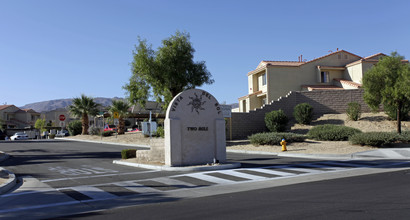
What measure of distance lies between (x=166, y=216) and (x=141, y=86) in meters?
22.7

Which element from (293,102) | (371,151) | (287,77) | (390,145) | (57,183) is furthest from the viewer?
(287,77)

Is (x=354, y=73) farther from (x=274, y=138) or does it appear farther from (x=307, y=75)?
(x=274, y=138)

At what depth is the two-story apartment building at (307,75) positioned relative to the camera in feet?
121

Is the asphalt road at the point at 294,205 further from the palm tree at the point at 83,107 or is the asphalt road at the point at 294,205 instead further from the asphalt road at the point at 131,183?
the palm tree at the point at 83,107

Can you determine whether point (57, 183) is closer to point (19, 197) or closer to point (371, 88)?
point (19, 197)

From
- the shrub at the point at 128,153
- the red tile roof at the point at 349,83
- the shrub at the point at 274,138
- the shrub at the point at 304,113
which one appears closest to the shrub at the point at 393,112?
the shrub at the point at 304,113

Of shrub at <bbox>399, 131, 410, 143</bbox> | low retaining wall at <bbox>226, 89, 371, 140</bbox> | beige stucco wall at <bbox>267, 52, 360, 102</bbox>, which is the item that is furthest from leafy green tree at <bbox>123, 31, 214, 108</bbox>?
shrub at <bbox>399, 131, 410, 143</bbox>

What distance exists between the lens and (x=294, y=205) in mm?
7574

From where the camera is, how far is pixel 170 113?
558 inches

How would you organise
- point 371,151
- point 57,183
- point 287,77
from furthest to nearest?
point 287,77 < point 371,151 < point 57,183

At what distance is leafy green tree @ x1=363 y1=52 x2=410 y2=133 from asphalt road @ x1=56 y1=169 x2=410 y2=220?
13.9m

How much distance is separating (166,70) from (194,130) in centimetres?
1307

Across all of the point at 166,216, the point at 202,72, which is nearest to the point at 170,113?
the point at 166,216

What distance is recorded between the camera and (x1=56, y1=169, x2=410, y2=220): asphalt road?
22.2ft
